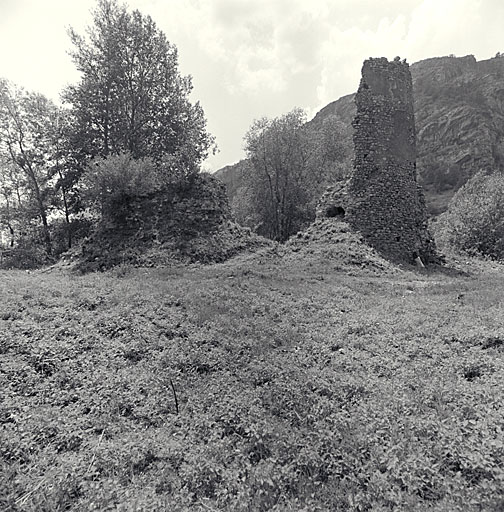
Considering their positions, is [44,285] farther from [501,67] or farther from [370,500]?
[501,67]

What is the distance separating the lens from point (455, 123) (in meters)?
80.2

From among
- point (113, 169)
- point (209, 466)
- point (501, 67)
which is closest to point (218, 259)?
point (113, 169)

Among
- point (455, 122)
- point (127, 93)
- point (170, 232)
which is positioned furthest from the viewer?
point (455, 122)

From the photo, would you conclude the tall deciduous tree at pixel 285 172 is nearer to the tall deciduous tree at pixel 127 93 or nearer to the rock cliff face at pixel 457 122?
the tall deciduous tree at pixel 127 93

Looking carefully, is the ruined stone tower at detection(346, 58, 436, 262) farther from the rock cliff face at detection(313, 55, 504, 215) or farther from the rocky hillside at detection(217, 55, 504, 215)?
the rock cliff face at detection(313, 55, 504, 215)

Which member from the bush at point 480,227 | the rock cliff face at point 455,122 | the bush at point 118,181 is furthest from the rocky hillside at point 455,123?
the bush at point 118,181

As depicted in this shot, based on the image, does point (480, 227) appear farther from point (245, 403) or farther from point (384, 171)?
point (245, 403)

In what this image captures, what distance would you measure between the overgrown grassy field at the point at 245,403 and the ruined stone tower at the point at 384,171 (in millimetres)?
→ 9956

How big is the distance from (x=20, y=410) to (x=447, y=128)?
9049cm

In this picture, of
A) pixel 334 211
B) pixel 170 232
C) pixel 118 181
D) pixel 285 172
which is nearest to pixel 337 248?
pixel 334 211

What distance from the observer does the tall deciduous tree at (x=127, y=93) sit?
25.6 meters

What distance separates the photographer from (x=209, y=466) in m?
4.48

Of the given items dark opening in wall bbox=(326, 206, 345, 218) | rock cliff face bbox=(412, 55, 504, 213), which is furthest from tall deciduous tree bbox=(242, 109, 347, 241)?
rock cliff face bbox=(412, 55, 504, 213)

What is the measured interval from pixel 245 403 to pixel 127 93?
2565 cm
